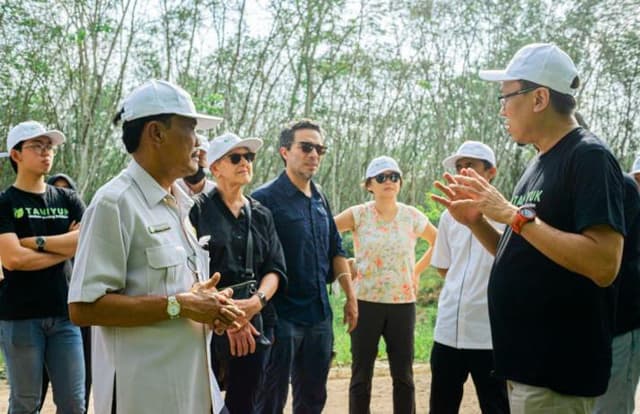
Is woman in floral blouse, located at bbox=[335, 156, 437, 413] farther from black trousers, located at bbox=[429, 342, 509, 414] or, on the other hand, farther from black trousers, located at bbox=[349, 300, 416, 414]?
black trousers, located at bbox=[429, 342, 509, 414]

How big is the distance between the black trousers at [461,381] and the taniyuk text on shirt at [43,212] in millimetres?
2568

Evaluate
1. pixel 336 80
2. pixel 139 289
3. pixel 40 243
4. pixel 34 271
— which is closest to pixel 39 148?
pixel 40 243

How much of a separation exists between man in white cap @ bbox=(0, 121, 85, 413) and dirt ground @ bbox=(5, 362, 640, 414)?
1.78 meters

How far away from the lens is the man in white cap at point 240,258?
11.8 feet

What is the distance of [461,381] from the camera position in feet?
13.1

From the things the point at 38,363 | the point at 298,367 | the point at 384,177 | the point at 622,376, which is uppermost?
the point at 384,177

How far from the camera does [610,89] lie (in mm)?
15633

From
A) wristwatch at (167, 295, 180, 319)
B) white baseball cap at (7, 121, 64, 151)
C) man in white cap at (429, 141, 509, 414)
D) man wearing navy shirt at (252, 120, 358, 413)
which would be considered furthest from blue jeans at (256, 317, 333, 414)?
wristwatch at (167, 295, 180, 319)

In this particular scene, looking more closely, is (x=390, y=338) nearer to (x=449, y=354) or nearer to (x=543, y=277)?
(x=449, y=354)

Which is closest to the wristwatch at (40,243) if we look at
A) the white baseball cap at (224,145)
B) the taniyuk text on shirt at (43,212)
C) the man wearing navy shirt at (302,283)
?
the taniyuk text on shirt at (43,212)

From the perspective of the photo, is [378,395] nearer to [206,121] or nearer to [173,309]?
[206,121]

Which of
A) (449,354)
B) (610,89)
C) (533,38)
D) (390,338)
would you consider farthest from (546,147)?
(610,89)

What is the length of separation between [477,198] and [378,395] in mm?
3770

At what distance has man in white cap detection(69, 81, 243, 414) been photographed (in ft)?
6.73
